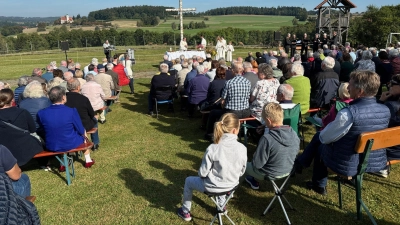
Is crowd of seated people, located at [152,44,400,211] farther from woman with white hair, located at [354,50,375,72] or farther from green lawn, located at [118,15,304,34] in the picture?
green lawn, located at [118,15,304,34]

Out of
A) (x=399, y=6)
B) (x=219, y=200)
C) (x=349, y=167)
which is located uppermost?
(x=399, y=6)

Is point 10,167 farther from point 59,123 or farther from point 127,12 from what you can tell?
point 127,12

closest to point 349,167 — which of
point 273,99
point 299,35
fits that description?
point 273,99

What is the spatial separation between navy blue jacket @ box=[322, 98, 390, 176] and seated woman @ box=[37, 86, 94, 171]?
11.1 ft

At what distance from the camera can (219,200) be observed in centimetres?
341

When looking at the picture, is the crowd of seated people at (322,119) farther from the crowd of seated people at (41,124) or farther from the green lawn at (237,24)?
the green lawn at (237,24)

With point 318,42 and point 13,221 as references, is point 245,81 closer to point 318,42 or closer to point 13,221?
point 13,221

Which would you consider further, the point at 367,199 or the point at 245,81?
the point at 245,81

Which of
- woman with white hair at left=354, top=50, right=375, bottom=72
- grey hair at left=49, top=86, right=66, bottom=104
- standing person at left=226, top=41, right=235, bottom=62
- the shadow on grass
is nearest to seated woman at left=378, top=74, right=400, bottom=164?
the shadow on grass

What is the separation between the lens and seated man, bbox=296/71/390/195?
9.91ft

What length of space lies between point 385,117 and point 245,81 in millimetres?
2314

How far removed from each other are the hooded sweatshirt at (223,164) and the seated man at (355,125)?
38.4 inches

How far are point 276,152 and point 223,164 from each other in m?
0.64

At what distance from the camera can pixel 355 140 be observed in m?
3.07
